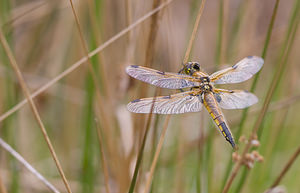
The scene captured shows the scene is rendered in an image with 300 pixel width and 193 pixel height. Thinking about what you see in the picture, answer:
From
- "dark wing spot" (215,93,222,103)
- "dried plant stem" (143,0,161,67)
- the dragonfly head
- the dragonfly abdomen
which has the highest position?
"dried plant stem" (143,0,161,67)

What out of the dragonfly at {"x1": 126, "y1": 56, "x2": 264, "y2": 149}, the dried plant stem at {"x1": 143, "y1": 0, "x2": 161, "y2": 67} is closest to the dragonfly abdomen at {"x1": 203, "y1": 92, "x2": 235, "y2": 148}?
the dragonfly at {"x1": 126, "y1": 56, "x2": 264, "y2": 149}

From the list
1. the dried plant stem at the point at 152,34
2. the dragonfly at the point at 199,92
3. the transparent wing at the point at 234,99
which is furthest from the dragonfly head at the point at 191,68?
the dried plant stem at the point at 152,34

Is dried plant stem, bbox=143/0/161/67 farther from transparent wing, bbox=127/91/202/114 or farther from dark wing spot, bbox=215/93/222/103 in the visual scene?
dark wing spot, bbox=215/93/222/103

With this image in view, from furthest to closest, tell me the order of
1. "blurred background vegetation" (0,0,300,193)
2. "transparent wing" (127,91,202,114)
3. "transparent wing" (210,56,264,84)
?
1. "blurred background vegetation" (0,0,300,193)
2. "transparent wing" (210,56,264,84)
3. "transparent wing" (127,91,202,114)

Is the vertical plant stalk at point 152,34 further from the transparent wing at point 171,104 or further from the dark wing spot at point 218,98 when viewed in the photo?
the dark wing spot at point 218,98

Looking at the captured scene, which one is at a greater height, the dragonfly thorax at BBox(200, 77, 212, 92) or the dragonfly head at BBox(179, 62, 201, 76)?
the dragonfly head at BBox(179, 62, 201, 76)

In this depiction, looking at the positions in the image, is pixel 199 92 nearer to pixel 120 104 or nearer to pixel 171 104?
pixel 171 104
